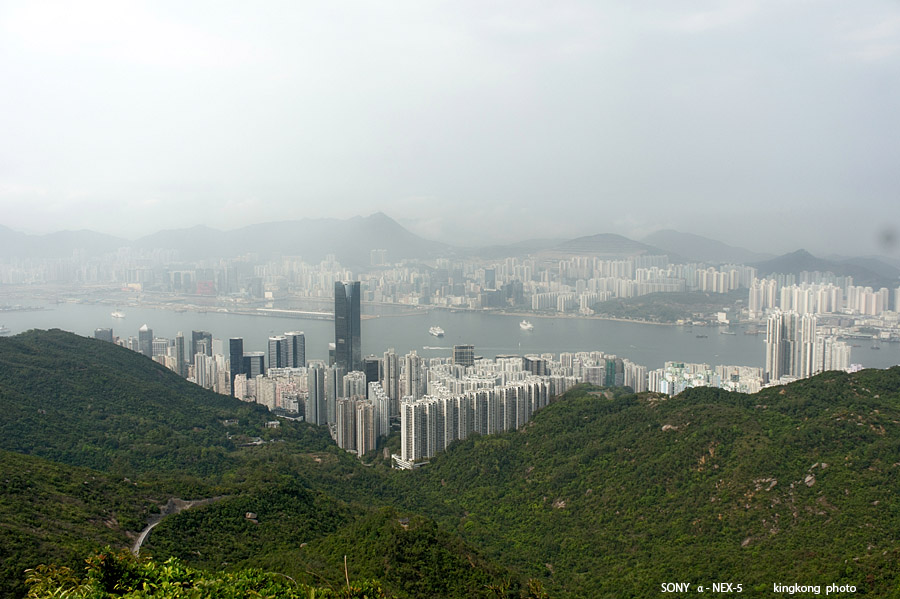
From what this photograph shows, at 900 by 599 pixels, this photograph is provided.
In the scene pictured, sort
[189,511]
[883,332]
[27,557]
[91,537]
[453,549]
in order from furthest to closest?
[883,332], [189,511], [453,549], [91,537], [27,557]

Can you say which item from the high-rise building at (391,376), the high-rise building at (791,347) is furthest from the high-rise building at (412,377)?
the high-rise building at (791,347)

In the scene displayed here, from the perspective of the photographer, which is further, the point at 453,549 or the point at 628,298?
the point at 628,298

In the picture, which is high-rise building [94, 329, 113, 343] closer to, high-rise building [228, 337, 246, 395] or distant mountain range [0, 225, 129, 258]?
distant mountain range [0, 225, 129, 258]

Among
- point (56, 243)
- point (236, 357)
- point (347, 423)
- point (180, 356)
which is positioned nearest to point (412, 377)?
point (347, 423)

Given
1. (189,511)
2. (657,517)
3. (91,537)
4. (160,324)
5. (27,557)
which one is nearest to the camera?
(27,557)

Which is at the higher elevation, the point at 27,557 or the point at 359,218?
the point at 359,218

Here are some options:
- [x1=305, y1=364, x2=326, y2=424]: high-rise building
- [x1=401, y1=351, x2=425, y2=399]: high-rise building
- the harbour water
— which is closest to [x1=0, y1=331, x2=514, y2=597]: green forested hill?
[x1=305, y1=364, x2=326, y2=424]: high-rise building

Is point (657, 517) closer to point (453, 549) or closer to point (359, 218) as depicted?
point (453, 549)

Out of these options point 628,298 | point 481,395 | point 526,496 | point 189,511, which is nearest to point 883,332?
point 628,298
